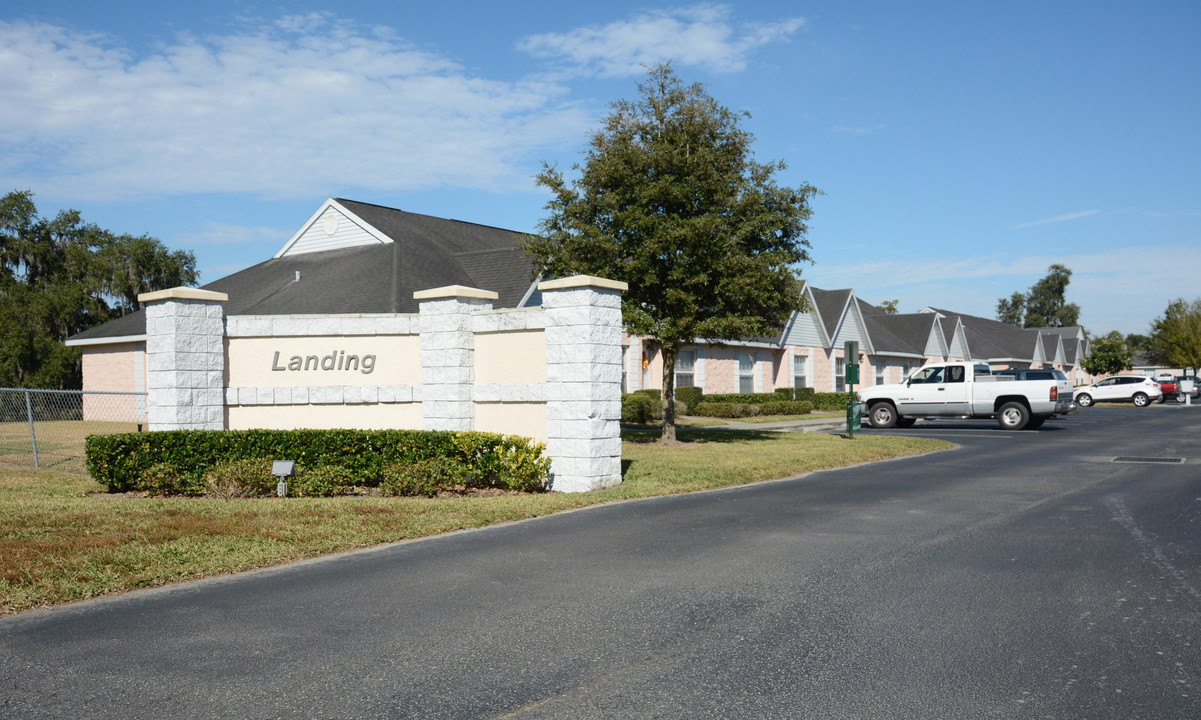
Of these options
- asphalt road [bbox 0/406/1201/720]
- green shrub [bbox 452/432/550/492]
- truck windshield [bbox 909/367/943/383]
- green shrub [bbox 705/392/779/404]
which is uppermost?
truck windshield [bbox 909/367/943/383]

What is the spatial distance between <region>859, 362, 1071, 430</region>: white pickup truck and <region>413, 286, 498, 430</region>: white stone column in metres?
18.6

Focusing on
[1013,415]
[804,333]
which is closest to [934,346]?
[804,333]

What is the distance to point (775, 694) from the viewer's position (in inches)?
184

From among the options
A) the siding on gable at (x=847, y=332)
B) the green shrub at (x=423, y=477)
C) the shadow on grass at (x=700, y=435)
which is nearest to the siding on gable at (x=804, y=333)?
the siding on gable at (x=847, y=332)

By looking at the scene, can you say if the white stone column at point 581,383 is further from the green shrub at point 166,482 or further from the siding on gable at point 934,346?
the siding on gable at point 934,346

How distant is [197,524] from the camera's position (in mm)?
9805

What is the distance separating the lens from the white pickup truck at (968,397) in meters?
26.6

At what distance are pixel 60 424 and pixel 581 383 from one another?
22.4 m

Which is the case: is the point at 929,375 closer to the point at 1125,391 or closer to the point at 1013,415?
the point at 1013,415

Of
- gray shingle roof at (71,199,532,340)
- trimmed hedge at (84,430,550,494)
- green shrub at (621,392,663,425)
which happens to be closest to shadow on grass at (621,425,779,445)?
green shrub at (621,392,663,425)

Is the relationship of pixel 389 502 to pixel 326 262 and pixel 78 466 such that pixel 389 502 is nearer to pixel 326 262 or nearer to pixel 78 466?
pixel 78 466

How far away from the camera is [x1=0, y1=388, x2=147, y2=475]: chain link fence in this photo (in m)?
16.6

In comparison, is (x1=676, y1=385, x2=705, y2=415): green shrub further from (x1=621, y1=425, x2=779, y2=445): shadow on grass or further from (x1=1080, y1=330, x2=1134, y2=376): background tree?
(x1=1080, y1=330, x2=1134, y2=376): background tree

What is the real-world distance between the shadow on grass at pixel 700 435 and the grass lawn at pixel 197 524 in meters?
5.98
